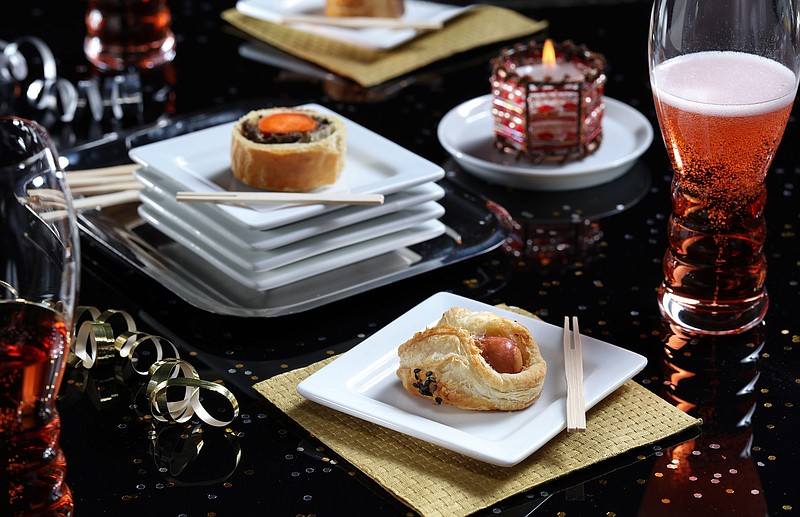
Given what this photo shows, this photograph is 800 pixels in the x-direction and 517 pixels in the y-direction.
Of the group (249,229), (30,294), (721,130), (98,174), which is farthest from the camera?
(98,174)

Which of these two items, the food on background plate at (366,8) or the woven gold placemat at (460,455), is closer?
the woven gold placemat at (460,455)

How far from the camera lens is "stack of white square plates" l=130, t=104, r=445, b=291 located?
1.23m

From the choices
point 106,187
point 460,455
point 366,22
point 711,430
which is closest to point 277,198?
point 106,187

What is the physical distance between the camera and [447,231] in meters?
1.39

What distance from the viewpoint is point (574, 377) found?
3.44 feet

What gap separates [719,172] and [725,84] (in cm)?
9

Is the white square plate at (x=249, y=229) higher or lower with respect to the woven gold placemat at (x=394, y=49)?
higher

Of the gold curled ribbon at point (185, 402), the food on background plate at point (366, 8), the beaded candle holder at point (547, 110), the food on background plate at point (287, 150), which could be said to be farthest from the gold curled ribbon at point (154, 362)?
the food on background plate at point (366, 8)

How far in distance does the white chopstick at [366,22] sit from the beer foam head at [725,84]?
855mm

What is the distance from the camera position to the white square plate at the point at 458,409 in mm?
971

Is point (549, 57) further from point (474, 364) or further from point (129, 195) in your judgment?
point (474, 364)

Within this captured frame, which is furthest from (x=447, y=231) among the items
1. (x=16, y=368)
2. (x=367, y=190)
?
(x=16, y=368)

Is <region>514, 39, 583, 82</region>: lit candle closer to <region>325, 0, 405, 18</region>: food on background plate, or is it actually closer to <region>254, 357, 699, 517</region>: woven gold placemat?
<region>325, 0, 405, 18</region>: food on background plate

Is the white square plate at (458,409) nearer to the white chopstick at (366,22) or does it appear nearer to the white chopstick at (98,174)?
the white chopstick at (98,174)
